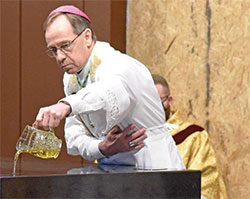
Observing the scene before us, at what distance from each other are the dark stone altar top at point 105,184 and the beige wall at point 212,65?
228cm

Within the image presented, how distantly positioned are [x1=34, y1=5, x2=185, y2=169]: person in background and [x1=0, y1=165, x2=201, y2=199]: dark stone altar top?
46 cm

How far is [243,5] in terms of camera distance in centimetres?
472

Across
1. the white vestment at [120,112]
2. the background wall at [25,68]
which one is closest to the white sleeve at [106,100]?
the white vestment at [120,112]

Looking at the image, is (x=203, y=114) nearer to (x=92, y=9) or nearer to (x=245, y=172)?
(x=245, y=172)

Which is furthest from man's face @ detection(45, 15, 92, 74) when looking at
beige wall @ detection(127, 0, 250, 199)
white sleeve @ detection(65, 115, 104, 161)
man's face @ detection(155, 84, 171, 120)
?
beige wall @ detection(127, 0, 250, 199)

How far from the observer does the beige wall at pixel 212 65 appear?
15.6 ft

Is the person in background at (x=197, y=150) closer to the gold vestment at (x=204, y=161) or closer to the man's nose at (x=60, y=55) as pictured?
the gold vestment at (x=204, y=161)

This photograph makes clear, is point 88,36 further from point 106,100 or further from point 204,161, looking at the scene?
point 204,161

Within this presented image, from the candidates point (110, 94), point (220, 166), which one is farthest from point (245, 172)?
point (110, 94)

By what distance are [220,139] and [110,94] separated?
2.40 metres

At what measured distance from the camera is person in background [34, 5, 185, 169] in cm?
301

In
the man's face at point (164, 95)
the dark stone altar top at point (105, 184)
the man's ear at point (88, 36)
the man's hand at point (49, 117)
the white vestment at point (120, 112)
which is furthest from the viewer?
the man's face at point (164, 95)

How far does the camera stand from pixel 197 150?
4.92m

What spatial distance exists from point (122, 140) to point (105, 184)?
0.70m
